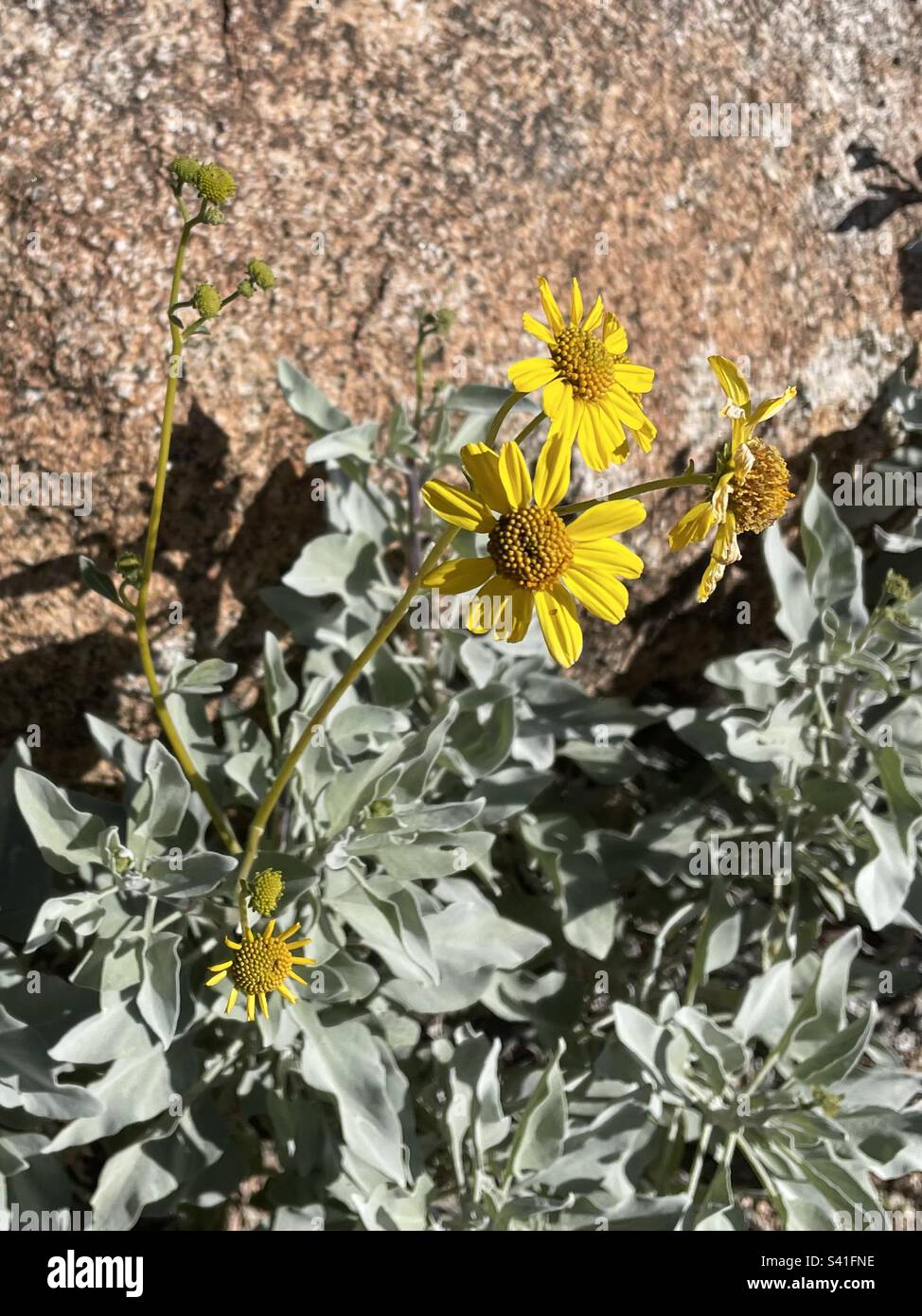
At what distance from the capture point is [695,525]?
1.88 m

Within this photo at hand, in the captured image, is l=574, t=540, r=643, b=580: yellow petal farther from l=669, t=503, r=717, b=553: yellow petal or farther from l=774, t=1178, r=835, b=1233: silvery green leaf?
l=774, t=1178, r=835, b=1233: silvery green leaf

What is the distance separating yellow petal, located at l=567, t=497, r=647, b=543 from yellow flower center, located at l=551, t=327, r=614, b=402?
0.67 feet

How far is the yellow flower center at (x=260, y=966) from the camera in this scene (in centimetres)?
224

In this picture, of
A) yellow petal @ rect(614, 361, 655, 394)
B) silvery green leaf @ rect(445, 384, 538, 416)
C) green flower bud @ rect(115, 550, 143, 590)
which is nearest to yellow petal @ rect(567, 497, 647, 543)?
yellow petal @ rect(614, 361, 655, 394)

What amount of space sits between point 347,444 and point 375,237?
0.64 meters

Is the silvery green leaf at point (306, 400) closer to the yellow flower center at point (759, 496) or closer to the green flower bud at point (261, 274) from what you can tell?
the green flower bud at point (261, 274)

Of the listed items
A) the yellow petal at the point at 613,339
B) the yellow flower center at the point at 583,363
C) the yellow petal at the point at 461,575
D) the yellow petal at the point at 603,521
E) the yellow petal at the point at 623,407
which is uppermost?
the yellow petal at the point at 613,339

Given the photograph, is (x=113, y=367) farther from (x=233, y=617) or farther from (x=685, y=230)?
(x=685, y=230)

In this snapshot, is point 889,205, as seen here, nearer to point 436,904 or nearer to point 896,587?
point 896,587

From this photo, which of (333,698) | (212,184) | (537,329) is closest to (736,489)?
(537,329)

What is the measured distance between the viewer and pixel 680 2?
3443 millimetres

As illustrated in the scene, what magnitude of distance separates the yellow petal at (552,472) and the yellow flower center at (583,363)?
0.41 ft

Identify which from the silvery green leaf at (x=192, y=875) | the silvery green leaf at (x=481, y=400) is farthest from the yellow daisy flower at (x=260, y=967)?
the silvery green leaf at (x=481, y=400)
